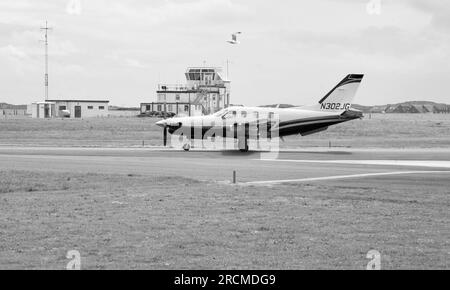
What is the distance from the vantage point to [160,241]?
11883 mm

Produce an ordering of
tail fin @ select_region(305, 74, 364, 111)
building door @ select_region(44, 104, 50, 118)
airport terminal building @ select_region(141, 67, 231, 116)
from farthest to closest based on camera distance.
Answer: building door @ select_region(44, 104, 50, 118) → airport terminal building @ select_region(141, 67, 231, 116) → tail fin @ select_region(305, 74, 364, 111)

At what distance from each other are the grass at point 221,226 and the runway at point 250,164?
3.58 m

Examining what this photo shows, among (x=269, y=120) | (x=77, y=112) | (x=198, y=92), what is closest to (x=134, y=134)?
(x=269, y=120)

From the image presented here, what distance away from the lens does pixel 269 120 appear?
130 feet

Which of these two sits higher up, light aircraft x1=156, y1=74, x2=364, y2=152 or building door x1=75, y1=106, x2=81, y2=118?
building door x1=75, y1=106, x2=81, y2=118

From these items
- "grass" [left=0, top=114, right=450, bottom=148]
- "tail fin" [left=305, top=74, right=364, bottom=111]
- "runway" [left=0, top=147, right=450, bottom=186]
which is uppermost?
"tail fin" [left=305, top=74, right=364, bottom=111]

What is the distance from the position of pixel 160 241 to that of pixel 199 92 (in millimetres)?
99326

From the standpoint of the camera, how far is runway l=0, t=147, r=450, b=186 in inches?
994

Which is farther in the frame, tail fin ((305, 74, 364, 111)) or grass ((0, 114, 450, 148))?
grass ((0, 114, 450, 148))

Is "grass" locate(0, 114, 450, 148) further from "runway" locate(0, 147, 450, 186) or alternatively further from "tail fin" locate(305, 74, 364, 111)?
"runway" locate(0, 147, 450, 186)

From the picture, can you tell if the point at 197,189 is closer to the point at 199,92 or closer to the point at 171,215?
the point at 171,215

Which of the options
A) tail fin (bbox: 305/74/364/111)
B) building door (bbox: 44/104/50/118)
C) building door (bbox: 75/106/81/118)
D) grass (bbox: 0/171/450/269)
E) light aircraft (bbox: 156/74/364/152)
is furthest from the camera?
building door (bbox: 75/106/81/118)

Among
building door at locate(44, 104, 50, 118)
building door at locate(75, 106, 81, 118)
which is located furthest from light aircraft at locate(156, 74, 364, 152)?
building door at locate(75, 106, 81, 118)

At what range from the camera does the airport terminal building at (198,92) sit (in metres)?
108
